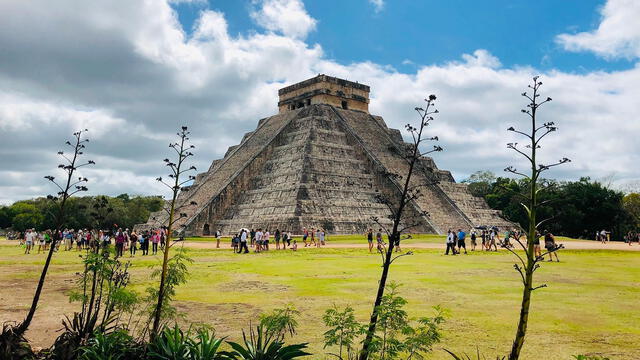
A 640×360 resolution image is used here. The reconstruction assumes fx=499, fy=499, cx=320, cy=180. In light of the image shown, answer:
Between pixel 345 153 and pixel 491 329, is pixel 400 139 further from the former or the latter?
pixel 491 329

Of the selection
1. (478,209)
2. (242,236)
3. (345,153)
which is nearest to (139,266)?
(242,236)

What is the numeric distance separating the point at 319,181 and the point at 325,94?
13573 millimetres

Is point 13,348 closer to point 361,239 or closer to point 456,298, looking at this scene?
point 456,298

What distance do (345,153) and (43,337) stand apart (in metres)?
35.9

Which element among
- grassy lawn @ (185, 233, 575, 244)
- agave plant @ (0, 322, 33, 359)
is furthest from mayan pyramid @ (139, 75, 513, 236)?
agave plant @ (0, 322, 33, 359)

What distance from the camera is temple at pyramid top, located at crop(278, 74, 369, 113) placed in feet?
155

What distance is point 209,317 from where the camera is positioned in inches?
291

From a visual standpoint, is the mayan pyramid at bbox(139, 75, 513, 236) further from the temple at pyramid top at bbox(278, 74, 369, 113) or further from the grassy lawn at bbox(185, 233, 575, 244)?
the grassy lawn at bbox(185, 233, 575, 244)

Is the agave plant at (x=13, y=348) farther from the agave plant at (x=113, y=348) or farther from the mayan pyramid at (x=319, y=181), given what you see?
the mayan pyramid at (x=319, y=181)

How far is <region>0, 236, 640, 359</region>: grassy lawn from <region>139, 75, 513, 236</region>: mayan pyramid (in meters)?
17.2

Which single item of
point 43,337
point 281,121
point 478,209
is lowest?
point 43,337

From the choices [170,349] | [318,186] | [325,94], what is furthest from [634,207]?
[170,349]

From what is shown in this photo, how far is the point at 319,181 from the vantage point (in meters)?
36.3

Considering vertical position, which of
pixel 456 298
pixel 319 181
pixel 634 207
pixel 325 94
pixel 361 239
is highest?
pixel 325 94
